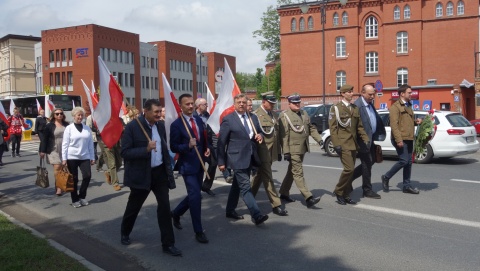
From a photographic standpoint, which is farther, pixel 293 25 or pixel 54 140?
pixel 293 25

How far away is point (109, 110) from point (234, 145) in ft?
5.61

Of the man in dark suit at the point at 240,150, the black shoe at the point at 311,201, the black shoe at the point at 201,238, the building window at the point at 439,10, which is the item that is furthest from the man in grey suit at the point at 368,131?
the building window at the point at 439,10

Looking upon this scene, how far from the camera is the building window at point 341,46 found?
5834 cm

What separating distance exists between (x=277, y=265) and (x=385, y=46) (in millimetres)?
53849

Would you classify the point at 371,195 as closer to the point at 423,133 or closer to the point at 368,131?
the point at 368,131

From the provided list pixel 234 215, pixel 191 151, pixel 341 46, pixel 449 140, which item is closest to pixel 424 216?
pixel 234 215

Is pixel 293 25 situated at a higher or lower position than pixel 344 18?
lower

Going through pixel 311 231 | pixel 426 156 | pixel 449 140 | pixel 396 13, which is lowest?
pixel 311 231

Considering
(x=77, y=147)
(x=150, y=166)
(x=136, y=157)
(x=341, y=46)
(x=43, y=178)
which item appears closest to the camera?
(x=136, y=157)

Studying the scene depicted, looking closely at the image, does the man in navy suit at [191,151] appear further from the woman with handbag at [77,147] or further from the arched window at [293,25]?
the arched window at [293,25]

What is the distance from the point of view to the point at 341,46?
192 ft

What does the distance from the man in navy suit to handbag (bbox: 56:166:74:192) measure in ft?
9.72

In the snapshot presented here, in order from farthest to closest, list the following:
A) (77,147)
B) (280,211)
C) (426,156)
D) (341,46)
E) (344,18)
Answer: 1. (341,46)
2. (344,18)
3. (426,156)
4. (77,147)
5. (280,211)

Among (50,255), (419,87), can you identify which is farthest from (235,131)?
(419,87)
